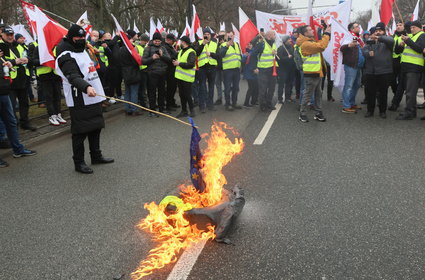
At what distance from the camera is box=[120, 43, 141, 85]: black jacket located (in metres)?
9.24

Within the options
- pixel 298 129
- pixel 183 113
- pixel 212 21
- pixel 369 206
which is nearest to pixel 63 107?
pixel 183 113

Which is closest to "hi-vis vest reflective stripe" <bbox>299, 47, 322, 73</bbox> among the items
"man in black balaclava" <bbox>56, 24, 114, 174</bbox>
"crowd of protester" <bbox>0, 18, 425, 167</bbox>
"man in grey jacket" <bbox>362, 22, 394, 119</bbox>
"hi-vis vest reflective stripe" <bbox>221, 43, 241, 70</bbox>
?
"crowd of protester" <bbox>0, 18, 425, 167</bbox>

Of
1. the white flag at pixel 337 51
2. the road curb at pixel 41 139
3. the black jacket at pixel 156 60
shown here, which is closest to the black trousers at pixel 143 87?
the black jacket at pixel 156 60

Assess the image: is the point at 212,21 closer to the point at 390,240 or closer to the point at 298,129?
the point at 298,129

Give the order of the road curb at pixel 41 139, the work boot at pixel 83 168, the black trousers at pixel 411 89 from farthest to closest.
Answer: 1. the black trousers at pixel 411 89
2. the road curb at pixel 41 139
3. the work boot at pixel 83 168

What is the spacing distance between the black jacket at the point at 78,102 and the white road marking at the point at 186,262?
109 inches

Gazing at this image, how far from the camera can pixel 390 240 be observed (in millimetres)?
3266

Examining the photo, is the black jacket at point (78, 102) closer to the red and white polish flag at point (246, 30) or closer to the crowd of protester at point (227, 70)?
the crowd of protester at point (227, 70)

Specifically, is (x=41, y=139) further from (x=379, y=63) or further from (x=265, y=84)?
(x=379, y=63)

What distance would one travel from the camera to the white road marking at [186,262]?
2865 millimetres

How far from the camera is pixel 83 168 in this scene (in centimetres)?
540

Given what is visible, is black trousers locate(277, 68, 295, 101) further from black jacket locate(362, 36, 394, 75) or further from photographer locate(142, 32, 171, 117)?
photographer locate(142, 32, 171, 117)

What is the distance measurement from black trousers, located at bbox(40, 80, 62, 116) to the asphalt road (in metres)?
1.23

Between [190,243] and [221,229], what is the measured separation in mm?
315
